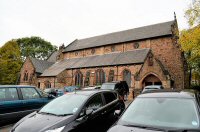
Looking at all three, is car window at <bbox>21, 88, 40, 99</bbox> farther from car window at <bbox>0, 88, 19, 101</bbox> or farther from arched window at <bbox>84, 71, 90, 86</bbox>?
arched window at <bbox>84, 71, 90, 86</bbox>

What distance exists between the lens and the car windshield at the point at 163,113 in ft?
11.6

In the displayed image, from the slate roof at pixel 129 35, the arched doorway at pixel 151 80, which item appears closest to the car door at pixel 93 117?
the arched doorway at pixel 151 80

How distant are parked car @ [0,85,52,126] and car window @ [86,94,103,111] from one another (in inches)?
155

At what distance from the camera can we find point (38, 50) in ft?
216

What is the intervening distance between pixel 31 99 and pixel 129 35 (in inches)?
1104

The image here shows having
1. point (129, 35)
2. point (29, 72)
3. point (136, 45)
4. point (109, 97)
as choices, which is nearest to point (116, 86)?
point (109, 97)

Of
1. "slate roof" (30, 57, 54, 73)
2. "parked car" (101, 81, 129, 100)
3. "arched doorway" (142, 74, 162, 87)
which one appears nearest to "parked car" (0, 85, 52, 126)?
"parked car" (101, 81, 129, 100)

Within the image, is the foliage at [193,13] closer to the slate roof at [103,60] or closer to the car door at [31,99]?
the slate roof at [103,60]

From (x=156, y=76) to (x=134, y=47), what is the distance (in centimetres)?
817

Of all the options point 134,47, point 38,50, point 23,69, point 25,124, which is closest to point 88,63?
point 134,47

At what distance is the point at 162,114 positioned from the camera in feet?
12.6

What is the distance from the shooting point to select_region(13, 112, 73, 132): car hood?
4.50 meters

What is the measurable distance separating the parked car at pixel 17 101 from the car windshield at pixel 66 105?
9.05 feet

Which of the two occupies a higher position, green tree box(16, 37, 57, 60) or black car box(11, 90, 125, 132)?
green tree box(16, 37, 57, 60)
